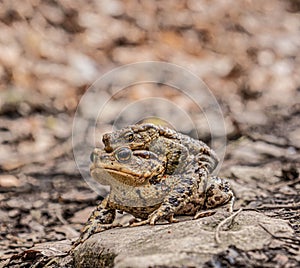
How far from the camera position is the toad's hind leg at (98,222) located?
12.5ft

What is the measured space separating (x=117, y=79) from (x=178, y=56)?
1.42 metres

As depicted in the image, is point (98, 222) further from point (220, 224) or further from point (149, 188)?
point (220, 224)

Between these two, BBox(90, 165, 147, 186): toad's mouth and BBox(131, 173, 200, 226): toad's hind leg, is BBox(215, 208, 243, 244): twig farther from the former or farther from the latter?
BBox(90, 165, 147, 186): toad's mouth

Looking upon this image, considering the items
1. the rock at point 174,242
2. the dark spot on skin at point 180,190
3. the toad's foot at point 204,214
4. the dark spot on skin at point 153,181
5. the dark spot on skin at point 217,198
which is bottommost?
the rock at point 174,242

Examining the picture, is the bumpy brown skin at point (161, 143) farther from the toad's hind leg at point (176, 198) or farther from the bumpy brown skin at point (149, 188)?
the toad's hind leg at point (176, 198)

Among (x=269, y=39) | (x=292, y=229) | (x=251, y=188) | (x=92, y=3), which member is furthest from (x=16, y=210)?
(x=269, y=39)

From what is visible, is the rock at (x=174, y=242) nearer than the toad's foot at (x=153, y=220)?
Yes

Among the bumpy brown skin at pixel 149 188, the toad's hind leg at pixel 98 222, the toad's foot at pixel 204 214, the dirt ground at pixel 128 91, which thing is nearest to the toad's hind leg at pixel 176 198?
the bumpy brown skin at pixel 149 188

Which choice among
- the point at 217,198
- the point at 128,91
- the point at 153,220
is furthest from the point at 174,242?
the point at 128,91

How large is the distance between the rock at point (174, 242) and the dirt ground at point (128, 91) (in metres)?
0.72

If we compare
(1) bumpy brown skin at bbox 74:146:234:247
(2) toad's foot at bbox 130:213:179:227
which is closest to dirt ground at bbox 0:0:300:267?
(1) bumpy brown skin at bbox 74:146:234:247

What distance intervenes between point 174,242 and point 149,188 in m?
0.75

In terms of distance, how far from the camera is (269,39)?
448 inches

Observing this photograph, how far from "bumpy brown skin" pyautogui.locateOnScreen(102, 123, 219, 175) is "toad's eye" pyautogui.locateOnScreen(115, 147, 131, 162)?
60mm
